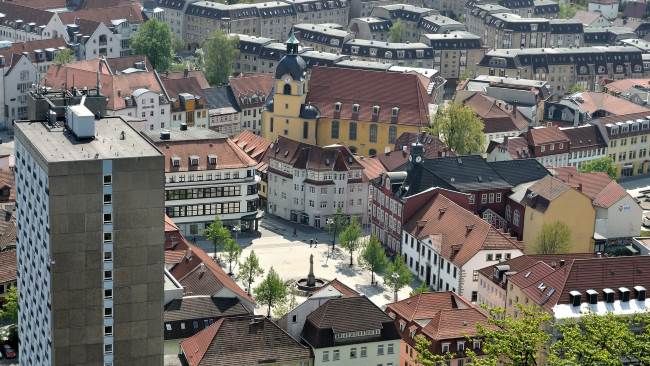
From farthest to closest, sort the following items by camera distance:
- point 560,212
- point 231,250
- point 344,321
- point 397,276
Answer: point 560,212
point 231,250
point 397,276
point 344,321

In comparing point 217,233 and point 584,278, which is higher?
point 584,278

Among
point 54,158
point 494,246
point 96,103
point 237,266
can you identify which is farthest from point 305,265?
point 54,158

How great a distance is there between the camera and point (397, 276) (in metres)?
180

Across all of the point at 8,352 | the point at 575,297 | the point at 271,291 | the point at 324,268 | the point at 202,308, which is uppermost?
the point at 575,297

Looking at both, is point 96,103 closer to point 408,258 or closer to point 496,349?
point 496,349

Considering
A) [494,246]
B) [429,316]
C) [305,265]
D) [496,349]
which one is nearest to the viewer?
[496,349]

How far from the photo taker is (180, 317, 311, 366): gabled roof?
5610 inches

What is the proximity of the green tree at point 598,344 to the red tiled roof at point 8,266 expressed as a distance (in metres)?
73.6

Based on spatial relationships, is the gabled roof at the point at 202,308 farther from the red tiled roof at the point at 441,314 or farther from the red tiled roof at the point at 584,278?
the red tiled roof at the point at 584,278

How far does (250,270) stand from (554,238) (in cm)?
4145

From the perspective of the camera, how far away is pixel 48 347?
12131cm

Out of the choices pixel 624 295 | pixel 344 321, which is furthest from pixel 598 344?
pixel 624 295

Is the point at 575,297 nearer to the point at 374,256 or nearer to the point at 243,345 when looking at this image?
the point at 374,256

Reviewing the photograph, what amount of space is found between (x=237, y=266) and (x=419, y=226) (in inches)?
980
